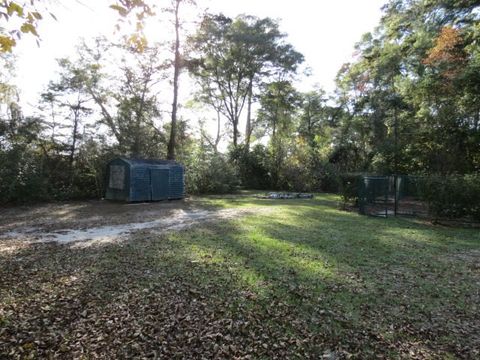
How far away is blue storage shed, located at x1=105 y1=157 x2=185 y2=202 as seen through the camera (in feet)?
40.8

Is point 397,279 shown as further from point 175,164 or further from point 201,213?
point 175,164

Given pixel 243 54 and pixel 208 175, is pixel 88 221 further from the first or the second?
pixel 243 54

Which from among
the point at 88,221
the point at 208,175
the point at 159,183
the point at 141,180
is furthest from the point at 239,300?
the point at 208,175

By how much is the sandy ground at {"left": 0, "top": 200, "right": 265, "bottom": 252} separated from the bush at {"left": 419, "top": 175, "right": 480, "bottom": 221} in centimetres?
513

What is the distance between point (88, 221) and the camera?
327 inches

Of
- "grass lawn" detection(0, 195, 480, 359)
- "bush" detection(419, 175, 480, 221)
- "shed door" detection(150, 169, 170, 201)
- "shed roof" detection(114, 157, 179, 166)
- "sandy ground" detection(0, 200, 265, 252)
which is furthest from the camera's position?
"shed door" detection(150, 169, 170, 201)

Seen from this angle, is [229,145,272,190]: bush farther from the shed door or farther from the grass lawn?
the grass lawn

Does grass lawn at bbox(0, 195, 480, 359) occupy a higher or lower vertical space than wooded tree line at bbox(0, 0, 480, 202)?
lower

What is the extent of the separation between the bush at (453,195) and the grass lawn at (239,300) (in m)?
2.80

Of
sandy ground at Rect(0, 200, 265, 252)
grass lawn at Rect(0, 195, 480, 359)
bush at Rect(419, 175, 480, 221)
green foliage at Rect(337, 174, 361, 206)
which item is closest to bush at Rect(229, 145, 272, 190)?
green foliage at Rect(337, 174, 361, 206)

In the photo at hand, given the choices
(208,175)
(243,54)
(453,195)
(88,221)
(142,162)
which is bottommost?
(88,221)

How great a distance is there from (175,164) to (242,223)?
23.0 feet

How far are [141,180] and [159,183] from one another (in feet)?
2.88

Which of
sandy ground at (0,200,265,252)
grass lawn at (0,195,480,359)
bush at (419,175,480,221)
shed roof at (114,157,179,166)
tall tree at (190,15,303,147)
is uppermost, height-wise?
tall tree at (190,15,303,147)
